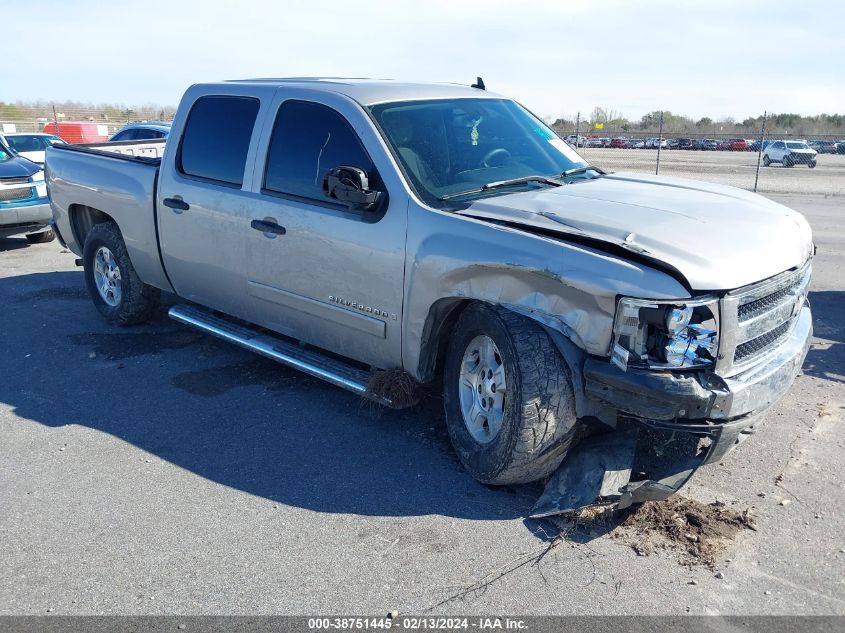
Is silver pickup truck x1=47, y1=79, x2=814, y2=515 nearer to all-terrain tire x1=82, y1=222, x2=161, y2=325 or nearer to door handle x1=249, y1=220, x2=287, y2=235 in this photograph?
door handle x1=249, y1=220, x2=287, y2=235

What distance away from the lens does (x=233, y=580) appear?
334 centimetres

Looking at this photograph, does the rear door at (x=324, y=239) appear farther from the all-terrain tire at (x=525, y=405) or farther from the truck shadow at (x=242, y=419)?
the all-terrain tire at (x=525, y=405)

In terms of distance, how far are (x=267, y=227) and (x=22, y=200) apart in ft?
25.0

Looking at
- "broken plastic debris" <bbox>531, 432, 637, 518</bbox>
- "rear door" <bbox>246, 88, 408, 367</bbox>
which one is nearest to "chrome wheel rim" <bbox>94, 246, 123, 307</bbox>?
"rear door" <bbox>246, 88, 408, 367</bbox>

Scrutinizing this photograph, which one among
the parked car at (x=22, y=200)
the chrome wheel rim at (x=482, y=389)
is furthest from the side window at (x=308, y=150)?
the parked car at (x=22, y=200)

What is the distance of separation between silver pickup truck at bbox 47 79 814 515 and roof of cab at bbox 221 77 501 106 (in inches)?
0.8

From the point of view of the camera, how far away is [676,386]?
10.8 ft

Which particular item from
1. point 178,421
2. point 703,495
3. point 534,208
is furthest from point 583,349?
point 178,421

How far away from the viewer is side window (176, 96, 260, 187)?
5.37 m

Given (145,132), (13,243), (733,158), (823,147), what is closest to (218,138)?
(13,243)

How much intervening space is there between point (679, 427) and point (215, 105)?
4.12 m

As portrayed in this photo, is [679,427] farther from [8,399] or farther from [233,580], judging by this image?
[8,399]

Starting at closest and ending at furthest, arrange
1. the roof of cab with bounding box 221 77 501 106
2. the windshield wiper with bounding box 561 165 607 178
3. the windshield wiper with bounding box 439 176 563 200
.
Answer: the windshield wiper with bounding box 439 176 563 200
the roof of cab with bounding box 221 77 501 106
the windshield wiper with bounding box 561 165 607 178

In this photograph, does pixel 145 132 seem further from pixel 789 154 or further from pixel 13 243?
pixel 789 154
